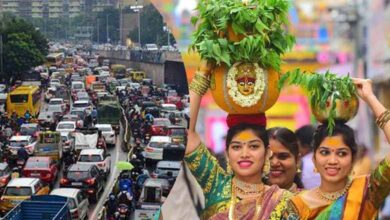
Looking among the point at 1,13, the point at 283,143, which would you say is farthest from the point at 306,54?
the point at 1,13

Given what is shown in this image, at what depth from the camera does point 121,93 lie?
1266 inches

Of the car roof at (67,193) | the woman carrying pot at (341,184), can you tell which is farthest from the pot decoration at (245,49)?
the car roof at (67,193)

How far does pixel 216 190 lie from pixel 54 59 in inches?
1773

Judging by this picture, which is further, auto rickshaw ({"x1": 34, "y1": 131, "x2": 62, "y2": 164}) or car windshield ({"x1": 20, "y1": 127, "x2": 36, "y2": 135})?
car windshield ({"x1": 20, "y1": 127, "x2": 36, "y2": 135})

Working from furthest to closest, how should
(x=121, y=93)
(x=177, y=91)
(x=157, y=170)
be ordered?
1. (x=121, y=93)
2. (x=177, y=91)
3. (x=157, y=170)

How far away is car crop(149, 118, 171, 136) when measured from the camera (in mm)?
20859

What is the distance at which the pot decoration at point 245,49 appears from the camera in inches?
163

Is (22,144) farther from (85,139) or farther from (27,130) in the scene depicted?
(27,130)

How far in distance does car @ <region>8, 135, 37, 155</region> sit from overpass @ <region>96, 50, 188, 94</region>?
5003 millimetres

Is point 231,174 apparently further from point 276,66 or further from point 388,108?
point 388,108

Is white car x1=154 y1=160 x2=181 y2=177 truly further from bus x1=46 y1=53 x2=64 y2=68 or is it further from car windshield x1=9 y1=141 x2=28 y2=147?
bus x1=46 y1=53 x2=64 y2=68

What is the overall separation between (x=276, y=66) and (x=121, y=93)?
92.5 ft

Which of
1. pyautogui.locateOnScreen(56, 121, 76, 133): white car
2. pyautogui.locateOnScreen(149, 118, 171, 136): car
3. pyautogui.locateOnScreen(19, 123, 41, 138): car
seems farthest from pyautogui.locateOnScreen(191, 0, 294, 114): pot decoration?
pyautogui.locateOnScreen(56, 121, 76, 133): white car

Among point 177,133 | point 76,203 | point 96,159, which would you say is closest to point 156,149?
point 177,133
